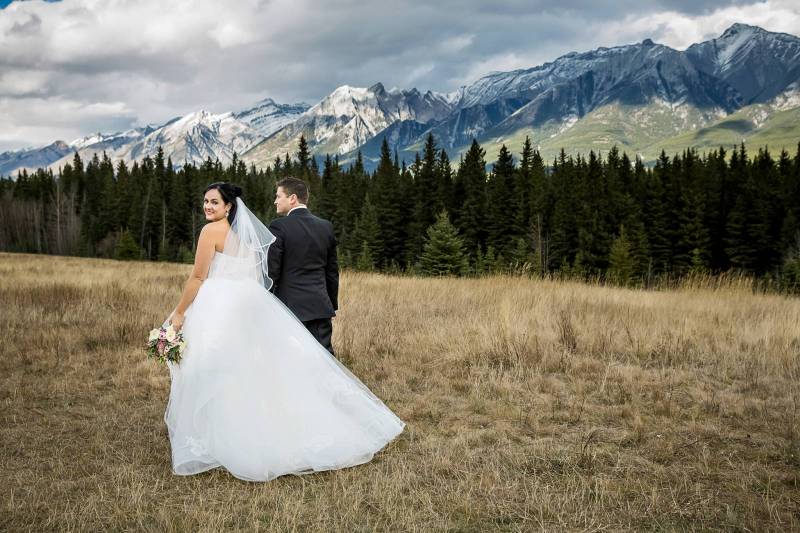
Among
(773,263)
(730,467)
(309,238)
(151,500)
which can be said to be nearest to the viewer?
(151,500)

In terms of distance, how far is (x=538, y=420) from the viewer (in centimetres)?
659

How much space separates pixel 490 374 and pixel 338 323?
4341 mm

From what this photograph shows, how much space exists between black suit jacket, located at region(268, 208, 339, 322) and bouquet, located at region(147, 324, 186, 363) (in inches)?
48.3

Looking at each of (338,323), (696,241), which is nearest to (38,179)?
(696,241)

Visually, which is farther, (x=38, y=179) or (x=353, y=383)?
(x=38, y=179)

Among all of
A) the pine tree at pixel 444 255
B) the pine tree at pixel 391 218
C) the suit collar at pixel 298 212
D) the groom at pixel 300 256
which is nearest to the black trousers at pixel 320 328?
the groom at pixel 300 256

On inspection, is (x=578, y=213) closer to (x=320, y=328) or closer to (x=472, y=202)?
(x=472, y=202)

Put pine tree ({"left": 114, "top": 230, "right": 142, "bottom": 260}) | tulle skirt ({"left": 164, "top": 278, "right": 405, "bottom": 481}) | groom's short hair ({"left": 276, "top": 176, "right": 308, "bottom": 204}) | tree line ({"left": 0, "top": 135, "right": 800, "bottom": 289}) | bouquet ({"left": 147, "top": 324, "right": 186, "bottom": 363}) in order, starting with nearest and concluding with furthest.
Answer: tulle skirt ({"left": 164, "top": 278, "right": 405, "bottom": 481}), bouquet ({"left": 147, "top": 324, "right": 186, "bottom": 363}), groom's short hair ({"left": 276, "top": 176, "right": 308, "bottom": 204}), tree line ({"left": 0, "top": 135, "right": 800, "bottom": 289}), pine tree ({"left": 114, "top": 230, "right": 142, "bottom": 260})

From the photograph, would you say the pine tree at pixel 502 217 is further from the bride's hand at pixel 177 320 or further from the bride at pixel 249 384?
the bride's hand at pixel 177 320

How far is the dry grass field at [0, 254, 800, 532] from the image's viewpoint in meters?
4.37

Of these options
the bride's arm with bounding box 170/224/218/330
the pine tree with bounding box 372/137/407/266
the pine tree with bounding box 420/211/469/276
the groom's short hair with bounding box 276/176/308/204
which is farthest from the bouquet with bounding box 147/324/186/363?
the pine tree with bounding box 372/137/407/266

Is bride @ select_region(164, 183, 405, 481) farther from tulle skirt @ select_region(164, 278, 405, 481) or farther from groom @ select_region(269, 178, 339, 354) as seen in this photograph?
groom @ select_region(269, 178, 339, 354)

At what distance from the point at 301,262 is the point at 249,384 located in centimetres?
156

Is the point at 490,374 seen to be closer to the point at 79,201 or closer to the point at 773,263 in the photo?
the point at 773,263
